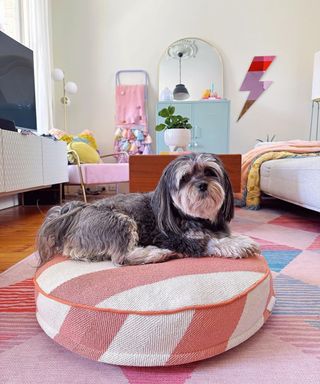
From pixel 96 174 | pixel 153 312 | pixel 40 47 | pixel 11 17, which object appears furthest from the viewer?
pixel 40 47

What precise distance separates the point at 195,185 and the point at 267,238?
1.14 m

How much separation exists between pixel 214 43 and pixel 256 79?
2.86 ft

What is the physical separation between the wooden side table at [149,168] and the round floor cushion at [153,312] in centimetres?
137

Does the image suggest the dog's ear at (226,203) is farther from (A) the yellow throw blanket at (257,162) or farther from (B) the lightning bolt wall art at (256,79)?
(B) the lightning bolt wall art at (256,79)

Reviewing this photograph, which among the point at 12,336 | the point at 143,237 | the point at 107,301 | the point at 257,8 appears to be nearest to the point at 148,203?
the point at 143,237

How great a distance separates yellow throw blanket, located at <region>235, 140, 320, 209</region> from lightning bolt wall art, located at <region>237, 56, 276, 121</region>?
1.70 m

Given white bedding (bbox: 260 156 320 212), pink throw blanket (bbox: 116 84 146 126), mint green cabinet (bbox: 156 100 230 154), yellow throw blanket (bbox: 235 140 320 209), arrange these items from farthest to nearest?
pink throw blanket (bbox: 116 84 146 126)
mint green cabinet (bbox: 156 100 230 154)
yellow throw blanket (bbox: 235 140 320 209)
white bedding (bbox: 260 156 320 212)

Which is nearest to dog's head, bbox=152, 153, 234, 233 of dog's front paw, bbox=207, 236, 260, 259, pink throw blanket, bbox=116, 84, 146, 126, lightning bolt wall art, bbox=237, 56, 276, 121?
dog's front paw, bbox=207, 236, 260, 259

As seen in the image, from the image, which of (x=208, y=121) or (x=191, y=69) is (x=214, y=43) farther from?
(x=208, y=121)

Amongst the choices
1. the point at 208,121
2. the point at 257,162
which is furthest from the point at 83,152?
the point at 257,162

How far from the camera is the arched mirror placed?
4.64 metres

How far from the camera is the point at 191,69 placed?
4.68m

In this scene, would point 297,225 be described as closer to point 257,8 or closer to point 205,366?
point 205,366

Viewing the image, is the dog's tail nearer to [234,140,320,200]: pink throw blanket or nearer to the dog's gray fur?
the dog's gray fur
